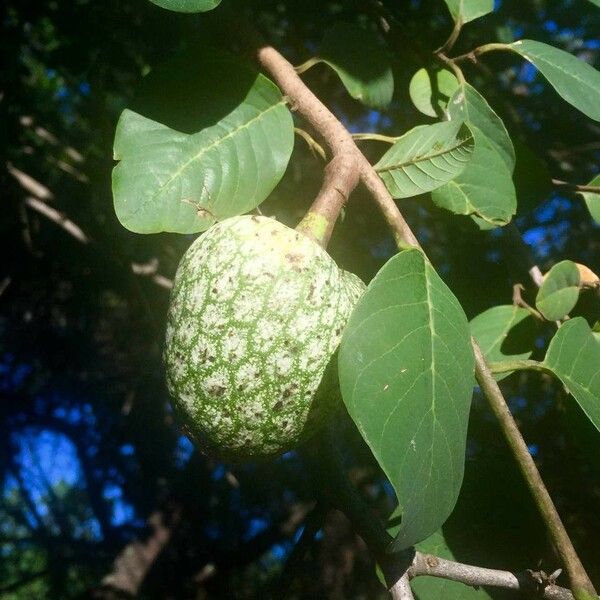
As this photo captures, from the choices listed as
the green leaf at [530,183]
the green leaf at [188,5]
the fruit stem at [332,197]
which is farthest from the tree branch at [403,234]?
the green leaf at [530,183]

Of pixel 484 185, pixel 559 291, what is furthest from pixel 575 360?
pixel 484 185

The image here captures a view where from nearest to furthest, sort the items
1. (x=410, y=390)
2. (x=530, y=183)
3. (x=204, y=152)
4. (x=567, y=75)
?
(x=410, y=390) → (x=204, y=152) → (x=567, y=75) → (x=530, y=183)

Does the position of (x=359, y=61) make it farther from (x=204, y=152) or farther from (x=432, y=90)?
(x=204, y=152)

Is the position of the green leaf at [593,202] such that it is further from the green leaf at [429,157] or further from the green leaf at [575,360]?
the green leaf at [429,157]

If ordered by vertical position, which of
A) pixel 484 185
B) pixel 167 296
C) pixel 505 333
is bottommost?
pixel 167 296

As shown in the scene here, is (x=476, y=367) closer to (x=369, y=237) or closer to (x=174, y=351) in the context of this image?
(x=174, y=351)

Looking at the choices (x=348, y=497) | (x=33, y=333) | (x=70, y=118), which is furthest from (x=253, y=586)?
(x=348, y=497)

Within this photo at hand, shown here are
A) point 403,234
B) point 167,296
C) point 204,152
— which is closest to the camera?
point 403,234

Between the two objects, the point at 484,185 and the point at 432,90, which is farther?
the point at 432,90
